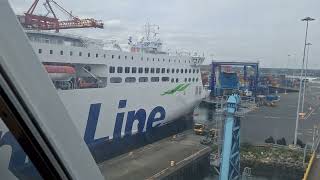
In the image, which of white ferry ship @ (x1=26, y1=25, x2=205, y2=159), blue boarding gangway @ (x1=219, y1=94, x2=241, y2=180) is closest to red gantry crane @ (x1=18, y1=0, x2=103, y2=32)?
white ferry ship @ (x1=26, y1=25, x2=205, y2=159)

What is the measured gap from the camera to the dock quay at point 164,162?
27.8 feet

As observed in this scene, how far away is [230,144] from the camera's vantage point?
8.22m

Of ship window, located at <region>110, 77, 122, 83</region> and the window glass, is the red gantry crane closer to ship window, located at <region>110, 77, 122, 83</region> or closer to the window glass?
ship window, located at <region>110, 77, 122, 83</region>

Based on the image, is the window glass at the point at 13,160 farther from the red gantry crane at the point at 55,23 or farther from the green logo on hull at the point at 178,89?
the green logo on hull at the point at 178,89

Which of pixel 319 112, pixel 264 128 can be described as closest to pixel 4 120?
pixel 264 128

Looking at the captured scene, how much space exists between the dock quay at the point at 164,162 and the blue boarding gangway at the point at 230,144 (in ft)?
4.37

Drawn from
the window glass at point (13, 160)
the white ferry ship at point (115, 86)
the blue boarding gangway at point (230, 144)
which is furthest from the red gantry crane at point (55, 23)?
the window glass at point (13, 160)

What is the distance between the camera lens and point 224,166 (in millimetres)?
8172

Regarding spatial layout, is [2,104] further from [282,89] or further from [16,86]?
[282,89]

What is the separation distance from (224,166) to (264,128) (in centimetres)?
776

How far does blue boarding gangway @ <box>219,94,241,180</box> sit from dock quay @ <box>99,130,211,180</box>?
1332mm

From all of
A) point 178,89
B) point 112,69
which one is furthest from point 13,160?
point 178,89

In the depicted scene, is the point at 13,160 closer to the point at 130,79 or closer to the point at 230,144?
the point at 230,144

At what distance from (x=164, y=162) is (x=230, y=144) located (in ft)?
6.40
